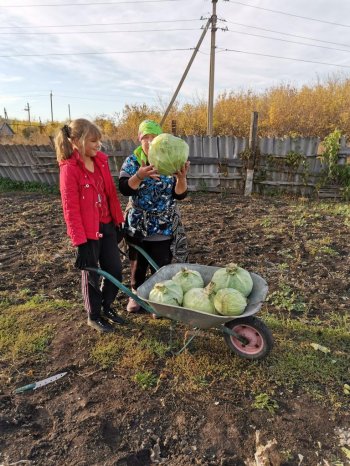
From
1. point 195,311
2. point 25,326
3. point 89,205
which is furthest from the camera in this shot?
point 25,326

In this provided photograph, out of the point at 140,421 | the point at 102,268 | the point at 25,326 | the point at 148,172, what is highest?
the point at 148,172

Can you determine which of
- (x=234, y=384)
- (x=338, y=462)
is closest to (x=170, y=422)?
(x=234, y=384)

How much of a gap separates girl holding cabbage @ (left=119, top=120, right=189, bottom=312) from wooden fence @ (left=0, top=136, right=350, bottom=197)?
17.7ft

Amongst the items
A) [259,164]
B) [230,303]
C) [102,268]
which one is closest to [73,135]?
[102,268]

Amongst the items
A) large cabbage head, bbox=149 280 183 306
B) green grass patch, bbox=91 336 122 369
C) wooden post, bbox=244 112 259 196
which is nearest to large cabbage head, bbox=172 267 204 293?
large cabbage head, bbox=149 280 183 306

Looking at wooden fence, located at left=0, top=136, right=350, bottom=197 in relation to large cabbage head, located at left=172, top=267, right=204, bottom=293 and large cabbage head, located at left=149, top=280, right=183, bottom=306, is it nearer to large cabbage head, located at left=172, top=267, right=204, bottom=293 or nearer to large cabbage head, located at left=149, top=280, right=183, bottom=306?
large cabbage head, located at left=172, top=267, right=204, bottom=293

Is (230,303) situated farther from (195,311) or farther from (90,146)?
(90,146)

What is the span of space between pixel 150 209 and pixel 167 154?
739 millimetres

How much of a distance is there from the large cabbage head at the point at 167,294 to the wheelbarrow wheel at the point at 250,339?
47 cm

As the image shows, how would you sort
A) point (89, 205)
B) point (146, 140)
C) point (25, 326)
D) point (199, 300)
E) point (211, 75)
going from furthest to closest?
point (211, 75) < point (25, 326) < point (146, 140) < point (89, 205) < point (199, 300)

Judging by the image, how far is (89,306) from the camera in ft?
10.5

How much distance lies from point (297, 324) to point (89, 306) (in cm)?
195

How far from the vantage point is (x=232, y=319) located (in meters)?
2.29

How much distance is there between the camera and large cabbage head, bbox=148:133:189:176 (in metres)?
2.55
